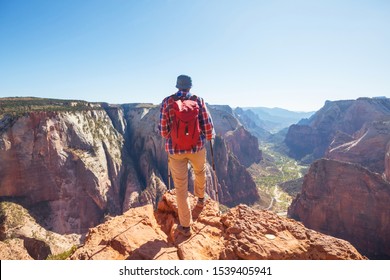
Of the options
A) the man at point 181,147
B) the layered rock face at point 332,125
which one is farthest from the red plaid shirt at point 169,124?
the layered rock face at point 332,125

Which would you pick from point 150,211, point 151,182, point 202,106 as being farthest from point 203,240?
point 151,182

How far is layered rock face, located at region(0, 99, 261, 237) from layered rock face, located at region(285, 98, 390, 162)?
317ft

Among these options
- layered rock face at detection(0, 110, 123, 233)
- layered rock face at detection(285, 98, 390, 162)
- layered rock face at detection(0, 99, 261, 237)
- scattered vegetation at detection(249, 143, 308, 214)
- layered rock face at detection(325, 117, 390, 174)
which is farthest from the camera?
layered rock face at detection(285, 98, 390, 162)

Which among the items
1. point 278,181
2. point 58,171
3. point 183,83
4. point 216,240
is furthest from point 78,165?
point 278,181

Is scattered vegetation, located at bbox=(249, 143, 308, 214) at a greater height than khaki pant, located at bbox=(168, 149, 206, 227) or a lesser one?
lesser

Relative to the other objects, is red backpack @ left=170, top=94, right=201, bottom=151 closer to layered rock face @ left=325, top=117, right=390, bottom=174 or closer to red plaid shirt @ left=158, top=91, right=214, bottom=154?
red plaid shirt @ left=158, top=91, right=214, bottom=154

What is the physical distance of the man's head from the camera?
7133mm

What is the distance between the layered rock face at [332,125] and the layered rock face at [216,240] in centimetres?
13077

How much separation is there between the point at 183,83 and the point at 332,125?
174 m

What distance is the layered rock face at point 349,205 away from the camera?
38.0 metres

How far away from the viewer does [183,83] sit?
Result: 7.14 metres

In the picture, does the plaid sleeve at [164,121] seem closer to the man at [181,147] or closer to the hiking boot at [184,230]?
the man at [181,147]

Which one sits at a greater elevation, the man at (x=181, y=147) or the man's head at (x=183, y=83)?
the man's head at (x=183, y=83)

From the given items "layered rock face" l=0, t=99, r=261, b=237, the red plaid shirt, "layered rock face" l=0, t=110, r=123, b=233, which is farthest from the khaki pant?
"layered rock face" l=0, t=110, r=123, b=233
